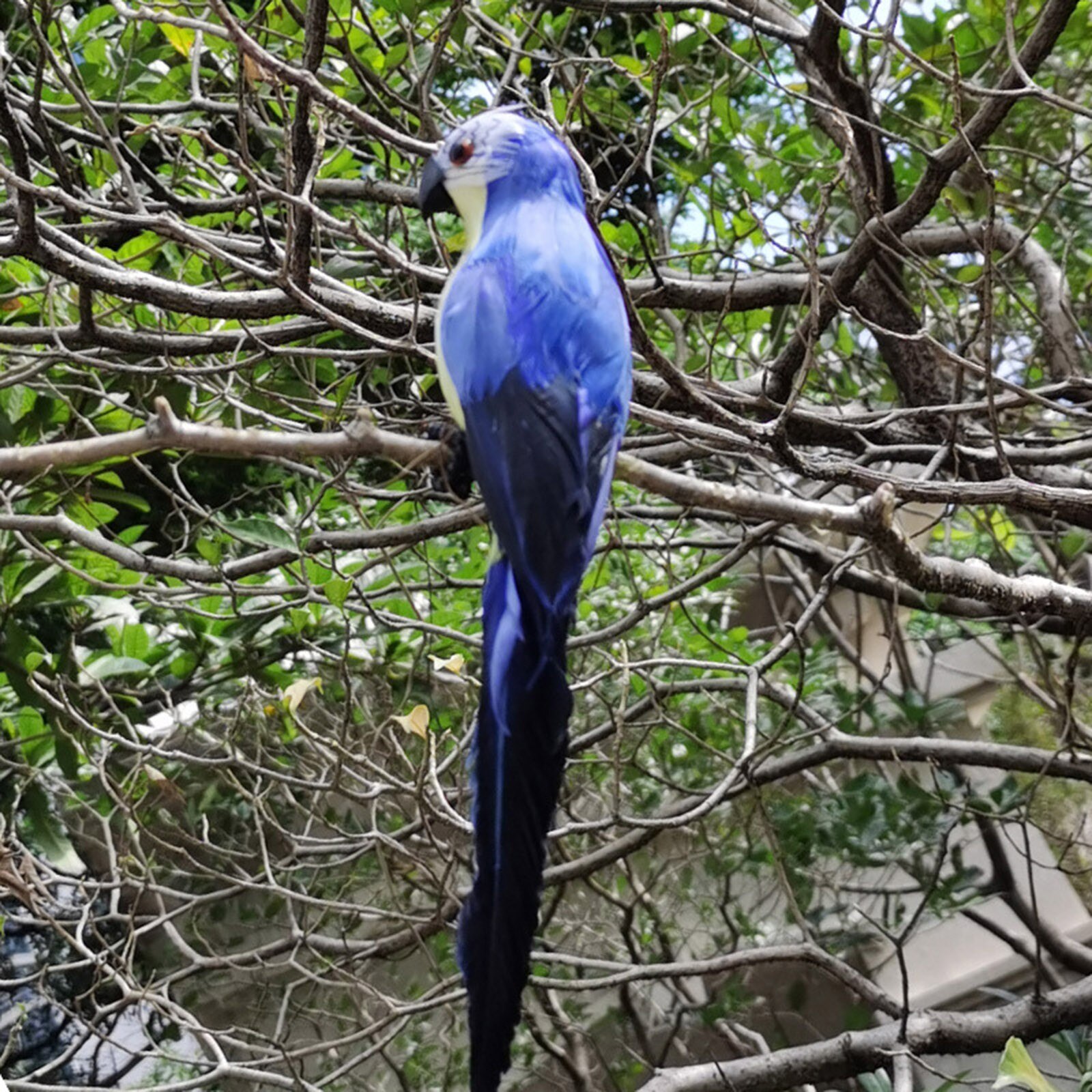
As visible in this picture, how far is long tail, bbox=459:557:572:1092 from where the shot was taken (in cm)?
54

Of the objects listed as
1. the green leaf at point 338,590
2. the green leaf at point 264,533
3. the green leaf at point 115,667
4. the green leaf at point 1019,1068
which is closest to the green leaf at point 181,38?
the green leaf at point 264,533

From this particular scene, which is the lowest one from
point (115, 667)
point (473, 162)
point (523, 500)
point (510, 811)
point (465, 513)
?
point (115, 667)

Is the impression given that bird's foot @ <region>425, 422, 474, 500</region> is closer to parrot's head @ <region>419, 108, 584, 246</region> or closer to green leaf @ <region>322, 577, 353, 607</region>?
parrot's head @ <region>419, 108, 584, 246</region>

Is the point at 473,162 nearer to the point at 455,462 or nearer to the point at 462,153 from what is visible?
the point at 462,153

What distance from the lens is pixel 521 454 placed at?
0.59 meters

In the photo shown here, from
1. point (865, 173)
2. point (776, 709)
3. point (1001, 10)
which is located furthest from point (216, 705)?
point (1001, 10)

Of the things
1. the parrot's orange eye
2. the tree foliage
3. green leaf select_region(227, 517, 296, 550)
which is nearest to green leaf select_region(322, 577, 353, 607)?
the tree foliage

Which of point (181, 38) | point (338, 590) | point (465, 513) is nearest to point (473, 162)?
point (465, 513)

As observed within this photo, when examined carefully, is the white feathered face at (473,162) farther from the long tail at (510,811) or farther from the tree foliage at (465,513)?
the long tail at (510,811)

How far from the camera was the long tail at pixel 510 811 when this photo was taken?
54cm

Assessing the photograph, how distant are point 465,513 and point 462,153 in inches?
25.4

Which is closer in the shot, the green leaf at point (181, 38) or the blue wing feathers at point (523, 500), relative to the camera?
the blue wing feathers at point (523, 500)

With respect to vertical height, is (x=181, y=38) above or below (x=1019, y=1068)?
above

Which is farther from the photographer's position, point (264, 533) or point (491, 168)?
point (264, 533)
